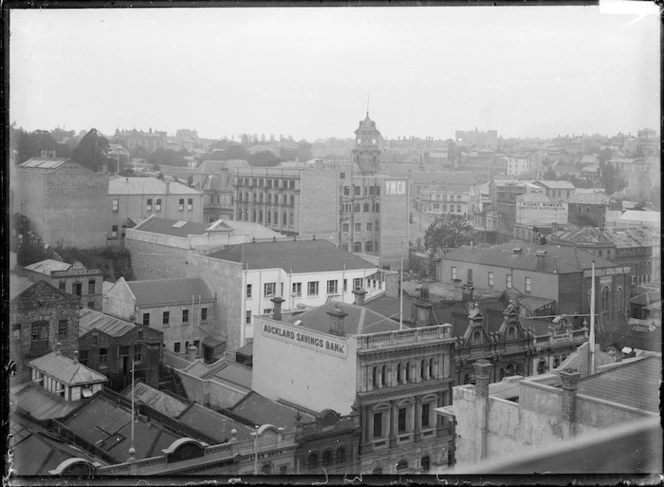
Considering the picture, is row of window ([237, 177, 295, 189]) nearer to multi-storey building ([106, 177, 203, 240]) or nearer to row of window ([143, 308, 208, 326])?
multi-storey building ([106, 177, 203, 240])

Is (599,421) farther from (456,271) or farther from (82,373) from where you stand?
(456,271)

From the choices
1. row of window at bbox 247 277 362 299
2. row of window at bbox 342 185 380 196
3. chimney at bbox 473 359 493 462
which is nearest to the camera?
chimney at bbox 473 359 493 462

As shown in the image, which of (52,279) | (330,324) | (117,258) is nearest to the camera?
(330,324)

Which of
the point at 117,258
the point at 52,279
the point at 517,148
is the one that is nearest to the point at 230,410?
the point at 52,279

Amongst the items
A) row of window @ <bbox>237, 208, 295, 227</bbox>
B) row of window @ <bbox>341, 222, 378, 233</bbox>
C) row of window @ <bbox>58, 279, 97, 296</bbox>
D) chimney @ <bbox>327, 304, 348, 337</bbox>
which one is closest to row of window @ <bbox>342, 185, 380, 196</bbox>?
row of window @ <bbox>341, 222, 378, 233</bbox>

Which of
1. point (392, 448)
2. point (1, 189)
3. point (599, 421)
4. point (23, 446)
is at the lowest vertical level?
point (392, 448)

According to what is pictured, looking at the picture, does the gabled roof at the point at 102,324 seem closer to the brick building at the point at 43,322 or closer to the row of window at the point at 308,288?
the brick building at the point at 43,322

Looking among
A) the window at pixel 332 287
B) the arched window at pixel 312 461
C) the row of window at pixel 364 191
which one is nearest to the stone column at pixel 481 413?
the arched window at pixel 312 461
